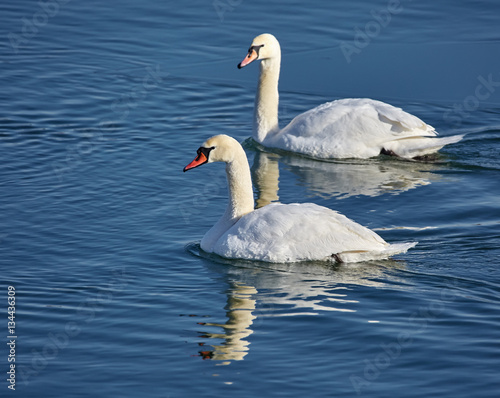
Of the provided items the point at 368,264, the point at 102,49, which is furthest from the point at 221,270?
the point at 102,49

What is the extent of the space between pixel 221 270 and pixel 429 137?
18.4ft

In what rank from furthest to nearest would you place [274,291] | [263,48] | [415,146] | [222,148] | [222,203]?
[263,48]
[415,146]
[222,203]
[222,148]
[274,291]

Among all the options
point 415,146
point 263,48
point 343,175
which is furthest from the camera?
point 263,48

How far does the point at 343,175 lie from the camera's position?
14930mm

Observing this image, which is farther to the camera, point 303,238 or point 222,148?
point 222,148

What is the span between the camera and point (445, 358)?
9125 mm

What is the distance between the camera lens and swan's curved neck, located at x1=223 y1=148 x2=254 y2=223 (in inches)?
464

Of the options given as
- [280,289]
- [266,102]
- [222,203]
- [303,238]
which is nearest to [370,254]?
[303,238]

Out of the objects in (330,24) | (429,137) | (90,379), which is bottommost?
(90,379)

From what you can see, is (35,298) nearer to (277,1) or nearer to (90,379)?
(90,379)

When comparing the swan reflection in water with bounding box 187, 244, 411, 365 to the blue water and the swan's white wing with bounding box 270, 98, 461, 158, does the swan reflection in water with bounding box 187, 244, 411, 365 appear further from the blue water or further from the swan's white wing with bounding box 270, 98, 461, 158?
the swan's white wing with bounding box 270, 98, 461, 158

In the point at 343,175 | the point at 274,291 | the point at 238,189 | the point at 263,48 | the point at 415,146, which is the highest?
the point at 263,48

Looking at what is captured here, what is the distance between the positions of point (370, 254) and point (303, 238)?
0.80 m

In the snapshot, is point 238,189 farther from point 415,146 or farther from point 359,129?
point 415,146
